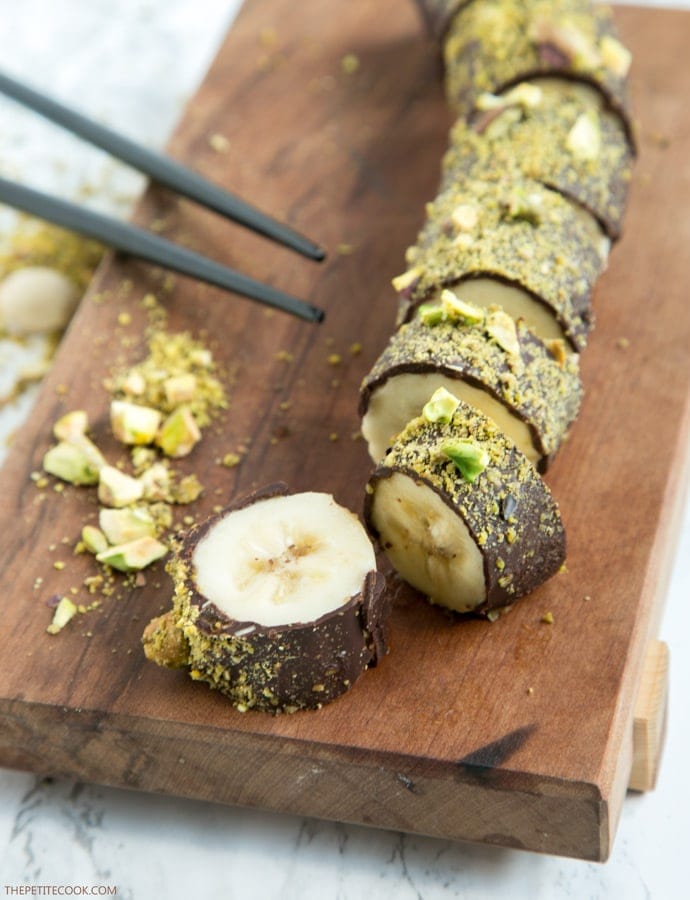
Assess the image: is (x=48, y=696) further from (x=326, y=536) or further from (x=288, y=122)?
(x=288, y=122)

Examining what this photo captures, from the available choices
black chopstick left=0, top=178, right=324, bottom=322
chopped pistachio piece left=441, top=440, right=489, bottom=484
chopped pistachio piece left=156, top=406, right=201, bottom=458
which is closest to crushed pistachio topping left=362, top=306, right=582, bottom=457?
chopped pistachio piece left=441, top=440, right=489, bottom=484

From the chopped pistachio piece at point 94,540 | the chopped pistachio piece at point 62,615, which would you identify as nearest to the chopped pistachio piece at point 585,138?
the chopped pistachio piece at point 94,540

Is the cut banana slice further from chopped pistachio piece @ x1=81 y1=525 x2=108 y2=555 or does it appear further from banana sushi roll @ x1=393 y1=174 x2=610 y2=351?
banana sushi roll @ x1=393 y1=174 x2=610 y2=351

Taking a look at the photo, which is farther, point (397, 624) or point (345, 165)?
point (345, 165)

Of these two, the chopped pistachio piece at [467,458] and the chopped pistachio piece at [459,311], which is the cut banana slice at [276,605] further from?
the chopped pistachio piece at [459,311]

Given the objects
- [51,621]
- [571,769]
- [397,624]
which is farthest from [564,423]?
[51,621]

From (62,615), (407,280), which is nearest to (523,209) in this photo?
(407,280)
